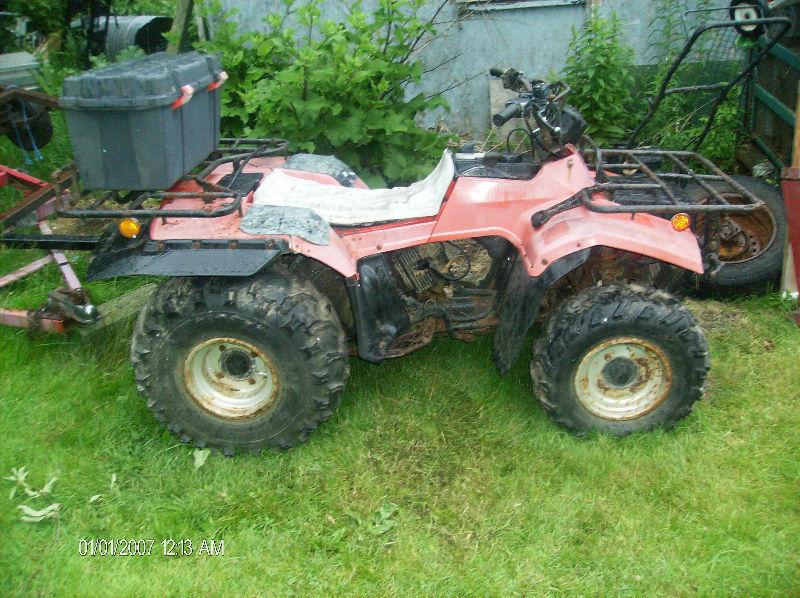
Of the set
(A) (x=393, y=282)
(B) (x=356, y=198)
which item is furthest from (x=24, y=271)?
(A) (x=393, y=282)

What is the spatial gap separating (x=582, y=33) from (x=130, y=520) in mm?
5614

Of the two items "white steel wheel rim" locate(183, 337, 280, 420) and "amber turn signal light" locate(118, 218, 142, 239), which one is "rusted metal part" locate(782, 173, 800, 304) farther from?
"amber turn signal light" locate(118, 218, 142, 239)

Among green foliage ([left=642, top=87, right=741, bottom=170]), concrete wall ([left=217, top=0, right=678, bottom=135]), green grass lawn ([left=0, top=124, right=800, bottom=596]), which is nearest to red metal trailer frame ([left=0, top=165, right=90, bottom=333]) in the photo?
green grass lawn ([left=0, top=124, right=800, bottom=596])

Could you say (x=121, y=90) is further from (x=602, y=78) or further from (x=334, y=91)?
(x=602, y=78)

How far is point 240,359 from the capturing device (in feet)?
11.7

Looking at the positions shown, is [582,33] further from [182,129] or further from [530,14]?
[182,129]

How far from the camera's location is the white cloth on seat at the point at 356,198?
3.53 m

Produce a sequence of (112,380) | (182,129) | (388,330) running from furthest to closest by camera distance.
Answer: (112,380) → (388,330) → (182,129)

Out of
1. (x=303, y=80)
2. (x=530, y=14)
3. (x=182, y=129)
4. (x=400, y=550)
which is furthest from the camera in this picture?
(x=530, y=14)

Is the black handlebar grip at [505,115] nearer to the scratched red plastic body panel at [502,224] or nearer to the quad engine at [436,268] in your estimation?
the scratched red plastic body panel at [502,224]

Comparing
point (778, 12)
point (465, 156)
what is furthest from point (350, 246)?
point (778, 12)

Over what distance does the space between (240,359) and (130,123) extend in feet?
3.83

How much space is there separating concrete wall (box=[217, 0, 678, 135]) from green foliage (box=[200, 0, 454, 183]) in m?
1.03

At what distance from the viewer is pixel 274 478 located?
11.5 ft
